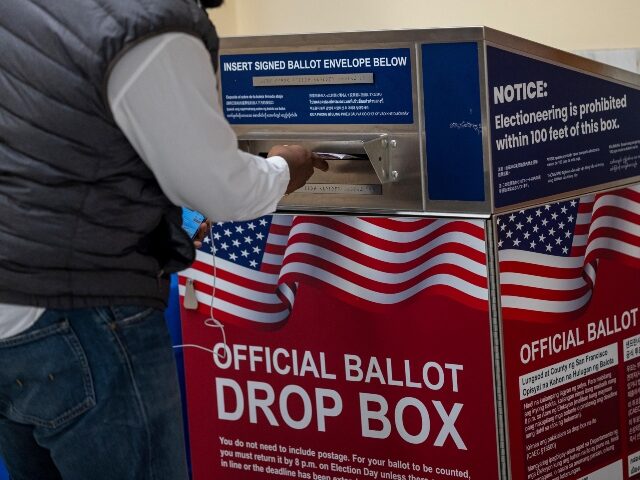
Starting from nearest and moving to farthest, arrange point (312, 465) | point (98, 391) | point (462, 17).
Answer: point (98, 391) < point (312, 465) < point (462, 17)

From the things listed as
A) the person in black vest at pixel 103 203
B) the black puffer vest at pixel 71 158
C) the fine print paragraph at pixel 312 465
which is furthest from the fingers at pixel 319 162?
the fine print paragraph at pixel 312 465

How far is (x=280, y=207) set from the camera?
223cm

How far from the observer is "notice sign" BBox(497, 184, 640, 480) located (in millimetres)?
2076

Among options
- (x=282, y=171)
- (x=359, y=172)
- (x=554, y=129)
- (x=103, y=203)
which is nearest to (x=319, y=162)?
(x=359, y=172)

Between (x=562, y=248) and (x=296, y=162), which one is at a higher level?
(x=296, y=162)

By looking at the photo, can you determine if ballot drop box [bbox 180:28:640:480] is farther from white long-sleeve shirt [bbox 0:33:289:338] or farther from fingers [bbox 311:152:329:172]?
white long-sleeve shirt [bbox 0:33:289:338]

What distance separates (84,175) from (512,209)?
90cm

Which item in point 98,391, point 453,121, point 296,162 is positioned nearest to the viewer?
point 98,391

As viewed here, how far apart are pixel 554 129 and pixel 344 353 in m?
0.62

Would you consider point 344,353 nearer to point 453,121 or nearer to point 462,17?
point 453,121

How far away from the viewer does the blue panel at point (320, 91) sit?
204 cm

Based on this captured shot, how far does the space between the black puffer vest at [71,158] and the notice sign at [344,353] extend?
0.70 meters

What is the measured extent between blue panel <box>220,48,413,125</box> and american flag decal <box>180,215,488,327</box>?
21 cm

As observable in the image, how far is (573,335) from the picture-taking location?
2.20 m
